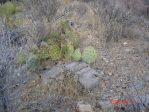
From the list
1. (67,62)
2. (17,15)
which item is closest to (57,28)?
(67,62)

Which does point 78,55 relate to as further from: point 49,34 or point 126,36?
point 126,36

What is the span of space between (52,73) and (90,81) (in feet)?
2.34

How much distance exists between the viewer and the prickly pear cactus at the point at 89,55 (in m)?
6.70

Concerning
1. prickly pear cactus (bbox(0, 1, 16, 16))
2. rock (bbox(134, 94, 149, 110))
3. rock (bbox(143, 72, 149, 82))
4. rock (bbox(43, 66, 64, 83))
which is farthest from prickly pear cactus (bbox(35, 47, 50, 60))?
prickly pear cactus (bbox(0, 1, 16, 16))

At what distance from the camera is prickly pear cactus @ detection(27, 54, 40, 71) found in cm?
642

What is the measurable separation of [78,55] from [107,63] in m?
0.55

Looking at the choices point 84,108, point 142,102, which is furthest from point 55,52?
point 142,102

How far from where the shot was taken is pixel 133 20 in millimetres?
8180

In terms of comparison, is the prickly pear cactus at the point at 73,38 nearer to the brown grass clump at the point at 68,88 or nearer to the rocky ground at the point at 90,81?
the rocky ground at the point at 90,81

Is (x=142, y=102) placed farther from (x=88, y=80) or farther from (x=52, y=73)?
(x=52, y=73)

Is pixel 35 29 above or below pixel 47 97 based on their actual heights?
above

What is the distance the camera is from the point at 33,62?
6.53 metres

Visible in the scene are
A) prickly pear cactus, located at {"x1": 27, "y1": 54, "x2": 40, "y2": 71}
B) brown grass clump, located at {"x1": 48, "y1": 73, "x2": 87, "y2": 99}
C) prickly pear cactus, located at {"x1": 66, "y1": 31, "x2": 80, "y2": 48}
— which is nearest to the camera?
brown grass clump, located at {"x1": 48, "y1": 73, "x2": 87, "y2": 99}

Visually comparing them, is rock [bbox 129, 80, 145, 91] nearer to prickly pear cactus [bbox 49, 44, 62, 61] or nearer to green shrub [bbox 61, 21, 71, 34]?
prickly pear cactus [bbox 49, 44, 62, 61]
